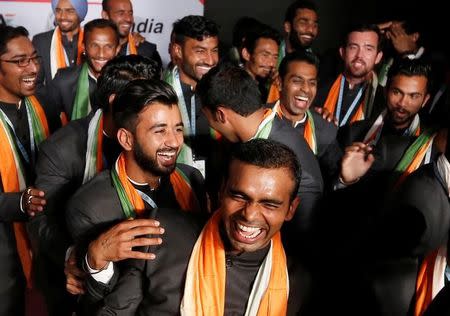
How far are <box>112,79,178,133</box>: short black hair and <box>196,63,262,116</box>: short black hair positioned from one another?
397 mm

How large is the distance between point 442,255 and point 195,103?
190 cm

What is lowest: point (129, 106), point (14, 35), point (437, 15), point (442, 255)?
point (442, 255)

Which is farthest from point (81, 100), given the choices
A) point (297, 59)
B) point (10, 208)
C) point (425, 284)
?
point (425, 284)

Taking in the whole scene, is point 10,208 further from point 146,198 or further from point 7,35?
point 7,35

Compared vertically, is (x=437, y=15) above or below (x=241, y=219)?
above

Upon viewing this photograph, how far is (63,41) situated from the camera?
4734mm

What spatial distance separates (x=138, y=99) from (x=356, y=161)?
3.37 feet

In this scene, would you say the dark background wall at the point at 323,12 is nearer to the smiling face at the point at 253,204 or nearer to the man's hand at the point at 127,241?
the smiling face at the point at 253,204

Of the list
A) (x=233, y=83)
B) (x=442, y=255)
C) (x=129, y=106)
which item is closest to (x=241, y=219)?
(x=442, y=255)

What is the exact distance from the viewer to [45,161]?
2.56 m

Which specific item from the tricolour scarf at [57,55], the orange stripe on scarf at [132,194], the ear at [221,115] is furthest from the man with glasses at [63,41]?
the orange stripe on scarf at [132,194]

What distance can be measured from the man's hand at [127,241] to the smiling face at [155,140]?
51 centimetres

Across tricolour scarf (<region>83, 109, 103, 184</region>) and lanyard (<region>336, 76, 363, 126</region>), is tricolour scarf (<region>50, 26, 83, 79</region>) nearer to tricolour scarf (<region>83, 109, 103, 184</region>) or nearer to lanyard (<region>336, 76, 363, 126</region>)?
lanyard (<region>336, 76, 363, 126</region>)

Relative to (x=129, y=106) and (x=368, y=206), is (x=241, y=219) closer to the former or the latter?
(x=129, y=106)
